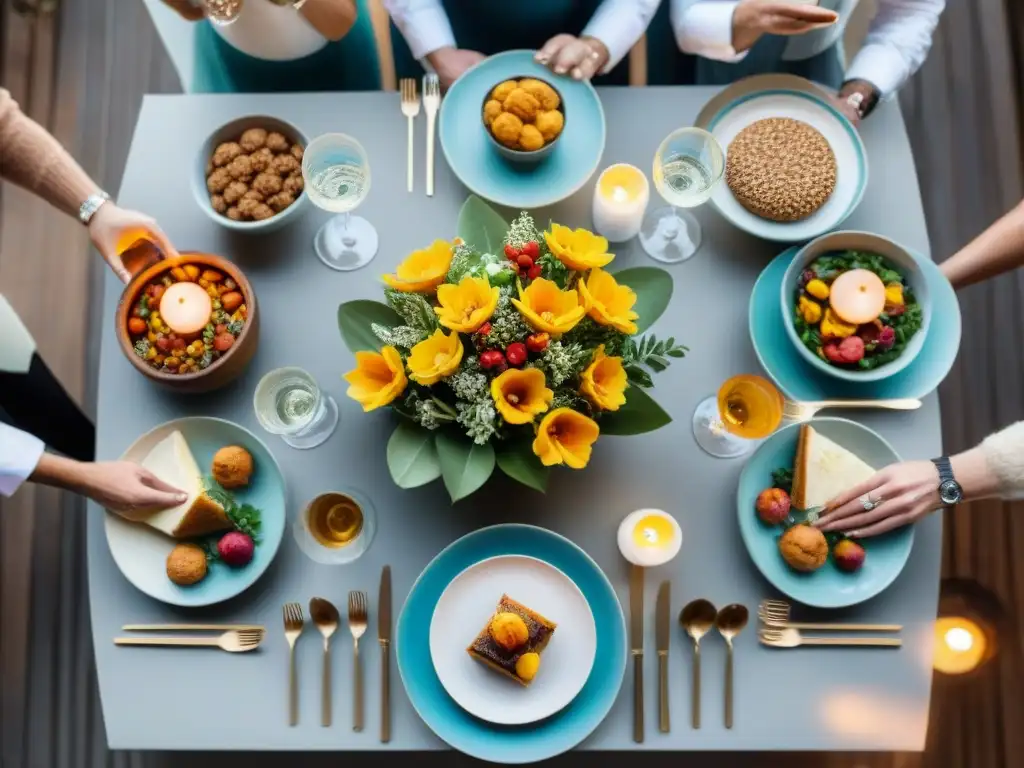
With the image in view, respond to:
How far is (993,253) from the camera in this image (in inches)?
51.5

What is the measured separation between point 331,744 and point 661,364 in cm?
78

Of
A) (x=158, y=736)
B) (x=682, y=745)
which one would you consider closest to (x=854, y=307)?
(x=682, y=745)

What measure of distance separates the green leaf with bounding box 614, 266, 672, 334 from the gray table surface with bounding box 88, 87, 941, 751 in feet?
0.65

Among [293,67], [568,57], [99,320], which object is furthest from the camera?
[99,320]

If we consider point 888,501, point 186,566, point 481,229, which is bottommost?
point 186,566

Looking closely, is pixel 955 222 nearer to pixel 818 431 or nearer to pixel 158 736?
pixel 818 431

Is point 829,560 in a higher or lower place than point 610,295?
lower

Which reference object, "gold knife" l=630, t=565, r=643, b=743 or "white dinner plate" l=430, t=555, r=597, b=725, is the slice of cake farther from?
"gold knife" l=630, t=565, r=643, b=743

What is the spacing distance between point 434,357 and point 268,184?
54 centimetres

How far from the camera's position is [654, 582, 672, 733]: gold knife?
1205 mm

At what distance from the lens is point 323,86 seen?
5.39 feet

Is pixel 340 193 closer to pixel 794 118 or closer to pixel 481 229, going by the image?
pixel 481 229

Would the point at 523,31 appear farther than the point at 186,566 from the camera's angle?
Yes

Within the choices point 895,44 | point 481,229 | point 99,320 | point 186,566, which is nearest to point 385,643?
point 186,566
